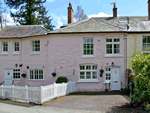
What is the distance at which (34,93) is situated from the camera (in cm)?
1113

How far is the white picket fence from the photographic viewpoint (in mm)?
11008

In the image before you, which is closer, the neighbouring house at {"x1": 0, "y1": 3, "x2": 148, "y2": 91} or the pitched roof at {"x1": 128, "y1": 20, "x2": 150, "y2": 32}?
the neighbouring house at {"x1": 0, "y1": 3, "x2": 148, "y2": 91}

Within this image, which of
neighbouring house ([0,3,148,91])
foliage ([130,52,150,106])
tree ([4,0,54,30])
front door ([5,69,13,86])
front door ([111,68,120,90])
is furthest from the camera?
tree ([4,0,54,30])

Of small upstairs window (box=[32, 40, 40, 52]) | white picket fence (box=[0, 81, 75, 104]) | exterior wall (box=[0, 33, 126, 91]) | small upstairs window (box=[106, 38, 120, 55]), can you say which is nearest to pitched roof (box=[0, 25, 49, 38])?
small upstairs window (box=[32, 40, 40, 52])

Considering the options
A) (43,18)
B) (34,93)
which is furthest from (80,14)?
(34,93)

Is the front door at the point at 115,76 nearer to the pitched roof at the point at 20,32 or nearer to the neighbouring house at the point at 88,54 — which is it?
the neighbouring house at the point at 88,54

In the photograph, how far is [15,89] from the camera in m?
12.2

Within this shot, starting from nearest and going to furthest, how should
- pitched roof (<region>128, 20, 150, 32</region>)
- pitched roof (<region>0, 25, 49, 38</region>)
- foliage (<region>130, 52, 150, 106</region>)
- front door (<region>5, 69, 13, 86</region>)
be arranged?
foliage (<region>130, 52, 150, 106</region>) < pitched roof (<region>128, 20, 150, 32</region>) < pitched roof (<region>0, 25, 49, 38</region>) < front door (<region>5, 69, 13, 86</region>)

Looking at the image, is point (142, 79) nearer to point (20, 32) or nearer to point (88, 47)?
point (88, 47)

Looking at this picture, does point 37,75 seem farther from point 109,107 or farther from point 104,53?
point 109,107

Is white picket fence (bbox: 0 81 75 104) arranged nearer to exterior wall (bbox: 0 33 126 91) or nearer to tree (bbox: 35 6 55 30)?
exterior wall (bbox: 0 33 126 91)

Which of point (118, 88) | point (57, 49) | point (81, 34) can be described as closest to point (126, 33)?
point (81, 34)

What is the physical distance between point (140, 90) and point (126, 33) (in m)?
8.34

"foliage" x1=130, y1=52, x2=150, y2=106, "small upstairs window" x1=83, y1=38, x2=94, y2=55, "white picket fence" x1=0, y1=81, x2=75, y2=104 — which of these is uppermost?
"small upstairs window" x1=83, y1=38, x2=94, y2=55
